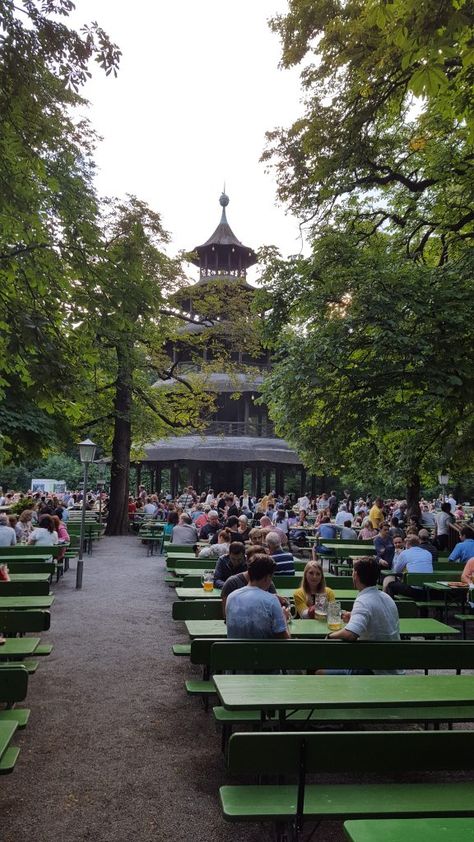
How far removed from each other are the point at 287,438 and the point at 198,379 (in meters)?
14.2

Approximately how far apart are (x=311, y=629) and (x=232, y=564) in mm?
2396

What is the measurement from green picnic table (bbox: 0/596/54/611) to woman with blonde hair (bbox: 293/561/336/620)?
257cm

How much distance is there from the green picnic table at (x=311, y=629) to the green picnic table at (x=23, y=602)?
1661 mm

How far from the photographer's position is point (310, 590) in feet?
21.8

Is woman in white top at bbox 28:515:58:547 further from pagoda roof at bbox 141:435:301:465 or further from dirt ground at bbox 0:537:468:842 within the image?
pagoda roof at bbox 141:435:301:465

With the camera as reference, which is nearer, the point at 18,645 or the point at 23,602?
the point at 18,645

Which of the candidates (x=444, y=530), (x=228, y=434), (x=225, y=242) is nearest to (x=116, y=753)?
(x=444, y=530)

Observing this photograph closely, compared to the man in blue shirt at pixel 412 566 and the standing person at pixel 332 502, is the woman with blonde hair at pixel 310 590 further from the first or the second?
the standing person at pixel 332 502

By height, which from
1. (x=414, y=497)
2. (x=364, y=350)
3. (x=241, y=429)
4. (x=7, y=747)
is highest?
(x=241, y=429)

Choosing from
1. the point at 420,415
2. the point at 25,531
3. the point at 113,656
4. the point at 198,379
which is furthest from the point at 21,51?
the point at 198,379

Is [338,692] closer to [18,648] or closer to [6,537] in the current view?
[18,648]

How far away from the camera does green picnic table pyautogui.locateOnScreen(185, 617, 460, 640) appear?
18.7ft

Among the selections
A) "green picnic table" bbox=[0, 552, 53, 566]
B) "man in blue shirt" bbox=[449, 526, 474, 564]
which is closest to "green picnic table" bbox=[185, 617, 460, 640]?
"man in blue shirt" bbox=[449, 526, 474, 564]

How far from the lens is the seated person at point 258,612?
5.15 metres
